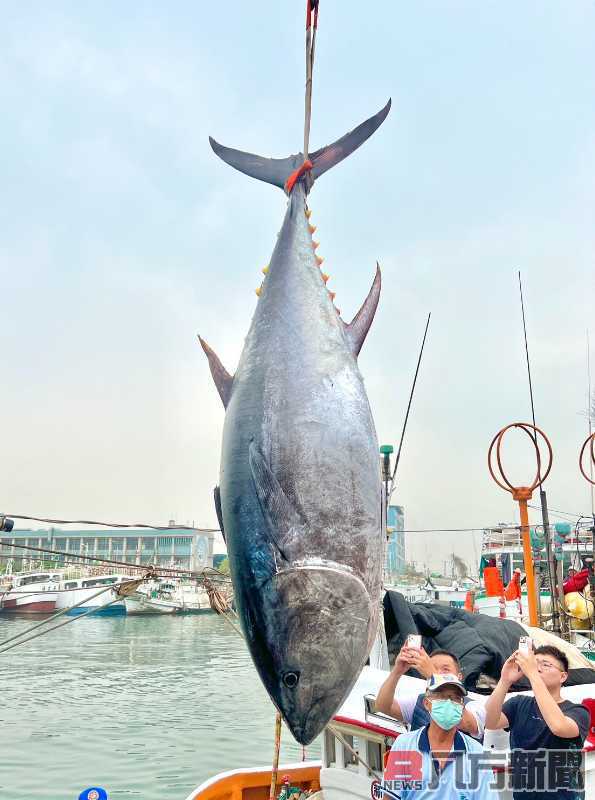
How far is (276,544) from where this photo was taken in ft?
4.23

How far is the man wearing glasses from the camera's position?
8.11 ft

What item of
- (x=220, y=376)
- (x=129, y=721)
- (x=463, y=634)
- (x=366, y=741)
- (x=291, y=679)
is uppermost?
(x=220, y=376)

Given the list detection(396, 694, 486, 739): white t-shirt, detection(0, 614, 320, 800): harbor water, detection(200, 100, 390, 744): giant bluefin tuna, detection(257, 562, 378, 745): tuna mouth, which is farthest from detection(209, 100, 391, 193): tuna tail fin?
detection(0, 614, 320, 800): harbor water

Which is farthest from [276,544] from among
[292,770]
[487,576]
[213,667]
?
[213,667]

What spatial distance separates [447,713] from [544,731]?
0.52 meters

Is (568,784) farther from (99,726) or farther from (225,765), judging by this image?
(99,726)

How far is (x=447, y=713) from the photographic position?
2.39 metres

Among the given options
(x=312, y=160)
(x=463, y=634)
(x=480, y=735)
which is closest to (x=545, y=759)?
(x=480, y=735)

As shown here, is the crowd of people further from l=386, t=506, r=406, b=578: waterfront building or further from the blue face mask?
l=386, t=506, r=406, b=578: waterfront building

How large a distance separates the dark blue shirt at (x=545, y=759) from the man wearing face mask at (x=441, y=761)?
0.83ft

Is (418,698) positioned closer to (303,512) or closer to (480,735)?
(480,735)

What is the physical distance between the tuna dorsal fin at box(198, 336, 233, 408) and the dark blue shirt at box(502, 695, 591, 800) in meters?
2.00

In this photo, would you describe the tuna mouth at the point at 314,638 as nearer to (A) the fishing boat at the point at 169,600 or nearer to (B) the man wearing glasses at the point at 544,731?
(B) the man wearing glasses at the point at 544,731

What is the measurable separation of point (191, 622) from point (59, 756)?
25.3 meters
